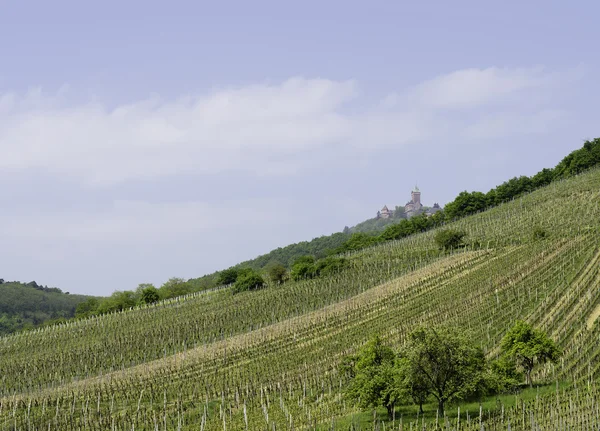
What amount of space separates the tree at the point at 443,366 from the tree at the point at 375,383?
1.46 m

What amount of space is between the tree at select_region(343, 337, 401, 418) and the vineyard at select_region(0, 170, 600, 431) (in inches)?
51.3

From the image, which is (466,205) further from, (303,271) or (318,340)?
(318,340)

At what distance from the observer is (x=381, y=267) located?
299 feet

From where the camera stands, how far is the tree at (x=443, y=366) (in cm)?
3881

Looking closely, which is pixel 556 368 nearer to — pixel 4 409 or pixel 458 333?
pixel 458 333

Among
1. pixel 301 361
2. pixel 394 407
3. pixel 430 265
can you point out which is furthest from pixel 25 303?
pixel 394 407

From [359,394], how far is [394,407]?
2.95 metres

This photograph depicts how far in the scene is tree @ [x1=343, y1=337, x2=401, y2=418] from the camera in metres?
40.1

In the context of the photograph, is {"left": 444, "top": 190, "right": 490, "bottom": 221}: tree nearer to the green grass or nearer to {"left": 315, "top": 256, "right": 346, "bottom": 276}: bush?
A: {"left": 315, "top": 256, "right": 346, "bottom": 276}: bush

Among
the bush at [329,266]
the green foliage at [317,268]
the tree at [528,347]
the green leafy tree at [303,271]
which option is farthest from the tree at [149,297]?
the tree at [528,347]

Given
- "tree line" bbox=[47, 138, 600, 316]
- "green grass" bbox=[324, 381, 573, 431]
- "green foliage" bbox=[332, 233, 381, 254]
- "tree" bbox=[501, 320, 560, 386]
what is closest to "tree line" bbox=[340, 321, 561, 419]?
"tree" bbox=[501, 320, 560, 386]

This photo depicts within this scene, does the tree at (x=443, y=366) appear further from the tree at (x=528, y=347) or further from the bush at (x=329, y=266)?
the bush at (x=329, y=266)

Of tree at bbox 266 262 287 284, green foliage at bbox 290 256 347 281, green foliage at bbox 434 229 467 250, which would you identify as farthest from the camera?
tree at bbox 266 262 287 284

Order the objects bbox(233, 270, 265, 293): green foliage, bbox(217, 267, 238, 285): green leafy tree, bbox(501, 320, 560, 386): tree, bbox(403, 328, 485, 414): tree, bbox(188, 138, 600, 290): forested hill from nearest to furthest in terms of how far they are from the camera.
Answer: bbox(403, 328, 485, 414): tree
bbox(501, 320, 560, 386): tree
bbox(233, 270, 265, 293): green foliage
bbox(217, 267, 238, 285): green leafy tree
bbox(188, 138, 600, 290): forested hill
